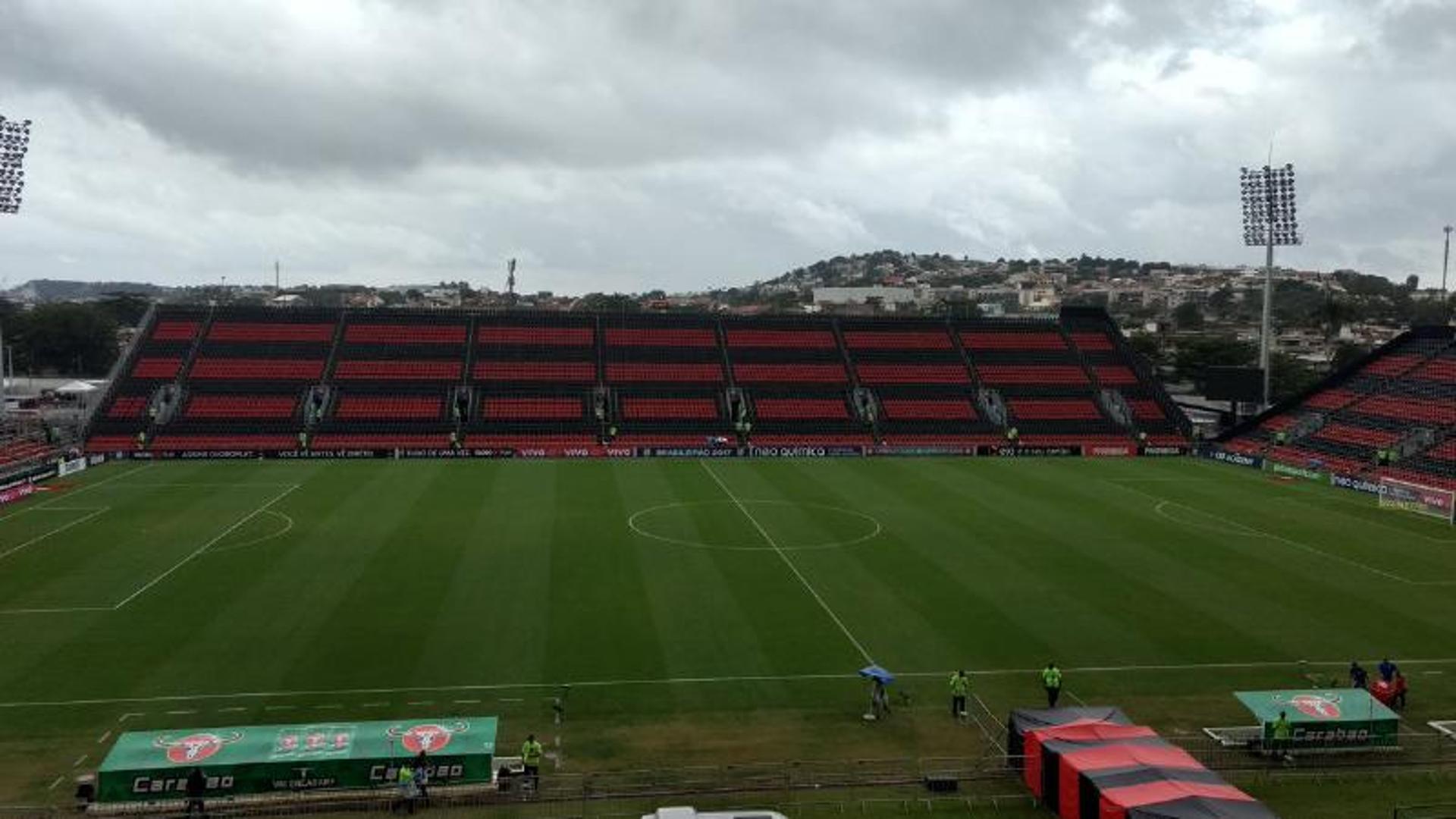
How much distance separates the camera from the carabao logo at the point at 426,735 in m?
18.8

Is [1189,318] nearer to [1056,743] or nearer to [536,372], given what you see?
[536,372]

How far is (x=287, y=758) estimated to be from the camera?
722 inches

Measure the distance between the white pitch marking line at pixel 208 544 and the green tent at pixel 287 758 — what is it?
12823mm

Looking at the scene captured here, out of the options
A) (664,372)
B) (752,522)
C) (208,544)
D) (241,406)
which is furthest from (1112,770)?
(241,406)

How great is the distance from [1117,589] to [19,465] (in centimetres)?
4896

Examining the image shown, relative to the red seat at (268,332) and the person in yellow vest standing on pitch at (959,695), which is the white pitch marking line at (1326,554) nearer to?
the person in yellow vest standing on pitch at (959,695)

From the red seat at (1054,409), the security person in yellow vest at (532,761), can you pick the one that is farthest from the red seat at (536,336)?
the security person in yellow vest at (532,761)

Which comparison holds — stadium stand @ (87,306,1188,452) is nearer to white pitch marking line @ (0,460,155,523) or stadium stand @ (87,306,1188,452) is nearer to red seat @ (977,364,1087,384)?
red seat @ (977,364,1087,384)

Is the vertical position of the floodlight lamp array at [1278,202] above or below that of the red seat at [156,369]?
above

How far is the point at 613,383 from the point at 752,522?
32.4m

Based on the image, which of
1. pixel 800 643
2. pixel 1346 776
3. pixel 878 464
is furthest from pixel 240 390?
pixel 1346 776

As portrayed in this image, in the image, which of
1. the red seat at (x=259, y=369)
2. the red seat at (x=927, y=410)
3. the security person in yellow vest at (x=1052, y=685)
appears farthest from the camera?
the red seat at (x=927, y=410)

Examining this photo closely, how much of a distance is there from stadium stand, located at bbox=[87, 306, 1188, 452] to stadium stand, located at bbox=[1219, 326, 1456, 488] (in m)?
1.62

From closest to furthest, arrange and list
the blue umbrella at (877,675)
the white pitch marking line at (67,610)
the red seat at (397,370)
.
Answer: the blue umbrella at (877,675)
the white pitch marking line at (67,610)
the red seat at (397,370)
